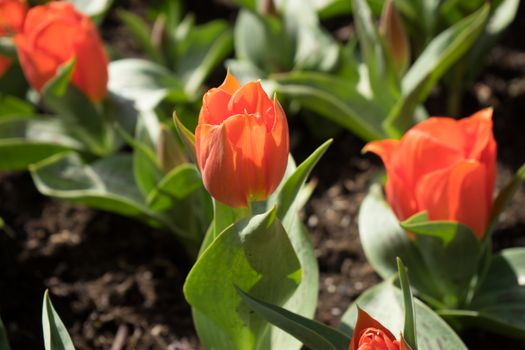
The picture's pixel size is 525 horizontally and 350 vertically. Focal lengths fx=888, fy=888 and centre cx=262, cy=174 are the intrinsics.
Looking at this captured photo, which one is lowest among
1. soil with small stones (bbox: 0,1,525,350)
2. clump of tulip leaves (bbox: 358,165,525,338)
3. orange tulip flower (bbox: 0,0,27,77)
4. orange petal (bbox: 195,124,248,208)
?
soil with small stones (bbox: 0,1,525,350)

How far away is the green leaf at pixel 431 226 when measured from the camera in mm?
1169

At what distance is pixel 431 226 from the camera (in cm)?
118

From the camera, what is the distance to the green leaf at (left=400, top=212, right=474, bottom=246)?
1169mm

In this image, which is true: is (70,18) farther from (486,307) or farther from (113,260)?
(486,307)

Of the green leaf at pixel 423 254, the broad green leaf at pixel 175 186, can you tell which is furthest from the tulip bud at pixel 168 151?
the green leaf at pixel 423 254

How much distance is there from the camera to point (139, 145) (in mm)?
1439

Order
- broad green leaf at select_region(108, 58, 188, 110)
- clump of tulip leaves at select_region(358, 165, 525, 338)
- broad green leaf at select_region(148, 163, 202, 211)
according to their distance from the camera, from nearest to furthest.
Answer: clump of tulip leaves at select_region(358, 165, 525, 338) → broad green leaf at select_region(148, 163, 202, 211) → broad green leaf at select_region(108, 58, 188, 110)

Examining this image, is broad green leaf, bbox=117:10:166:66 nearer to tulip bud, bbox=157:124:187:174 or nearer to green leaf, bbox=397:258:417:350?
tulip bud, bbox=157:124:187:174

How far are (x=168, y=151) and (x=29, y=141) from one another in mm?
353

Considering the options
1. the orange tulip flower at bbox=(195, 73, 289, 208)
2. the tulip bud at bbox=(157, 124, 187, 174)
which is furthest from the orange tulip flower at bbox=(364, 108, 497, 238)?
the tulip bud at bbox=(157, 124, 187, 174)

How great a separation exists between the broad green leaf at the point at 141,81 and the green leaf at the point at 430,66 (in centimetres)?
44

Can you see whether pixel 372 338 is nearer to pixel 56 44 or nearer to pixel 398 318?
pixel 398 318

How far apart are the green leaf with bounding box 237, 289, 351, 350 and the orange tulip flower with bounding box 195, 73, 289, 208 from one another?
0.12 metres

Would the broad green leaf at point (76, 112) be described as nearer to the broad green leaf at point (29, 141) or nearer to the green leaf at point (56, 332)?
the broad green leaf at point (29, 141)
